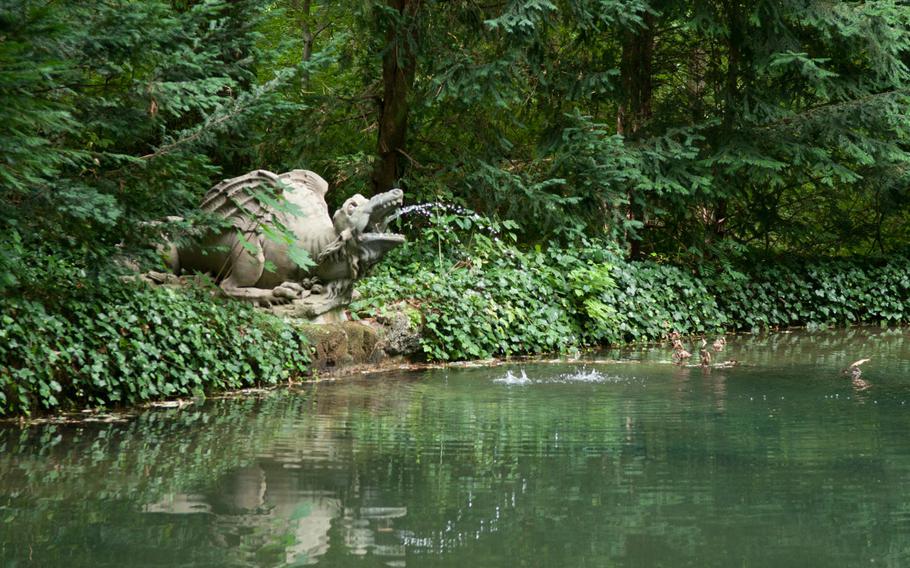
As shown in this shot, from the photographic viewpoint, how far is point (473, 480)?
22.1 feet

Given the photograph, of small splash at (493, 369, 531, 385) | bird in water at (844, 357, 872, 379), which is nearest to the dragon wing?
small splash at (493, 369, 531, 385)

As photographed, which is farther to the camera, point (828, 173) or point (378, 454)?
point (828, 173)

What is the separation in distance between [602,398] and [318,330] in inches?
129

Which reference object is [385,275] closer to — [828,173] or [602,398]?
[602,398]

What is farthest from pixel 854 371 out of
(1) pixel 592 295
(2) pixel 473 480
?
(2) pixel 473 480

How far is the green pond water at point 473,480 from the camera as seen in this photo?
519 cm

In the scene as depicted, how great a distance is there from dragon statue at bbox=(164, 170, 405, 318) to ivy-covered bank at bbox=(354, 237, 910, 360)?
85 cm

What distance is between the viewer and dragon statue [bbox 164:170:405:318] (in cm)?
1237

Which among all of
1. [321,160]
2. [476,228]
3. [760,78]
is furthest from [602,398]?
[760,78]

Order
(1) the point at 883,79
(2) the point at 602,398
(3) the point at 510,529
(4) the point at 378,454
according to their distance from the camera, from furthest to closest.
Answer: (1) the point at 883,79, (2) the point at 602,398, (4) the point at 378,454, (3) the point at 510,529

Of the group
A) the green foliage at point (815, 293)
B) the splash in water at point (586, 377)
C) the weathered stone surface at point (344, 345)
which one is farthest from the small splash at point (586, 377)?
the green foliage at point (815, 293)

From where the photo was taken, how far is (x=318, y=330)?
1235 centimetres

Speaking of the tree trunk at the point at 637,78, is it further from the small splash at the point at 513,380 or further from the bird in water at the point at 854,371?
the small splash at the point at 513,380

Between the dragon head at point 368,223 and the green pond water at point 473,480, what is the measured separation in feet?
6.79
